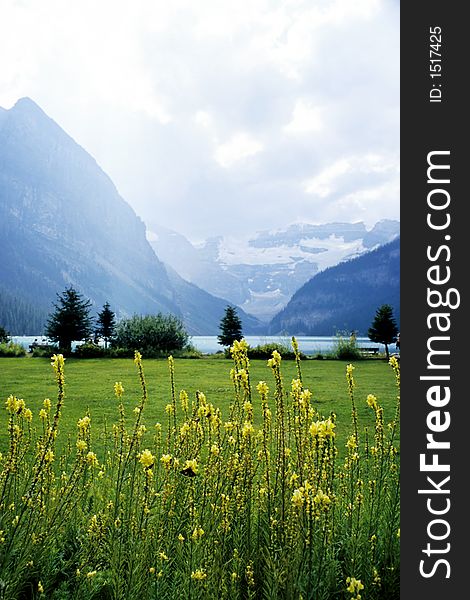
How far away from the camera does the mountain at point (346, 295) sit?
109 m

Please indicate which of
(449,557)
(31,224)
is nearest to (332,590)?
(449,557)

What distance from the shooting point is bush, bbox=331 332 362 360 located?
67.6 feet

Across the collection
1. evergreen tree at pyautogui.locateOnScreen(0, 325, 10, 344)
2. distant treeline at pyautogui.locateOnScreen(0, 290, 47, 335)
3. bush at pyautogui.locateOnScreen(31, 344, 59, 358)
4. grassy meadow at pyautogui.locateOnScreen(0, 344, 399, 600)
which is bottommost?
grassy meadow at pyautogui.locateOnScreen(0, 344, 399, 600)

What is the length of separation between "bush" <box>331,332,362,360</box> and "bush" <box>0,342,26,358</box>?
12.5m

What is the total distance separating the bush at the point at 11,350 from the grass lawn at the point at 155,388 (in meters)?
3.45

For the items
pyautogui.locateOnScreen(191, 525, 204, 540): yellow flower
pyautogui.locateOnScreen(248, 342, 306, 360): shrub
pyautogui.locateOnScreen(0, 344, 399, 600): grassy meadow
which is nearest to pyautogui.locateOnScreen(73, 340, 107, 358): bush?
pyautogui.locateOnScreen(248, 342, 306, 360): shrub

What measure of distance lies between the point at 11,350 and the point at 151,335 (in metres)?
5.48

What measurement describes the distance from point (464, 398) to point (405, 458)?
0.27m

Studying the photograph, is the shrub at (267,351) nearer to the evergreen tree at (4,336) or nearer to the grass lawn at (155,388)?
the grass lawn at (155,388)

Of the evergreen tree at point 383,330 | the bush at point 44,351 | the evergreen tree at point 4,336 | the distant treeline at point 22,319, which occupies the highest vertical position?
the distant treeline at point 22,319

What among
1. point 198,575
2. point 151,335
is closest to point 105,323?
point 151,335

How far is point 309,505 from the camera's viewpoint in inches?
81.0

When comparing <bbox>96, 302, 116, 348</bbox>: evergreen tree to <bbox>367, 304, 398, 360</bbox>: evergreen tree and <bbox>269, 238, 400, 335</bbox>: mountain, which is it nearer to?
<bbox>367, 304, 398, 360</bbox>: evergreen tree

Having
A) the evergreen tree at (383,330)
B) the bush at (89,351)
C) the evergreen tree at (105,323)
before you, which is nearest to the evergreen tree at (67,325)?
the bush at (89,351)
